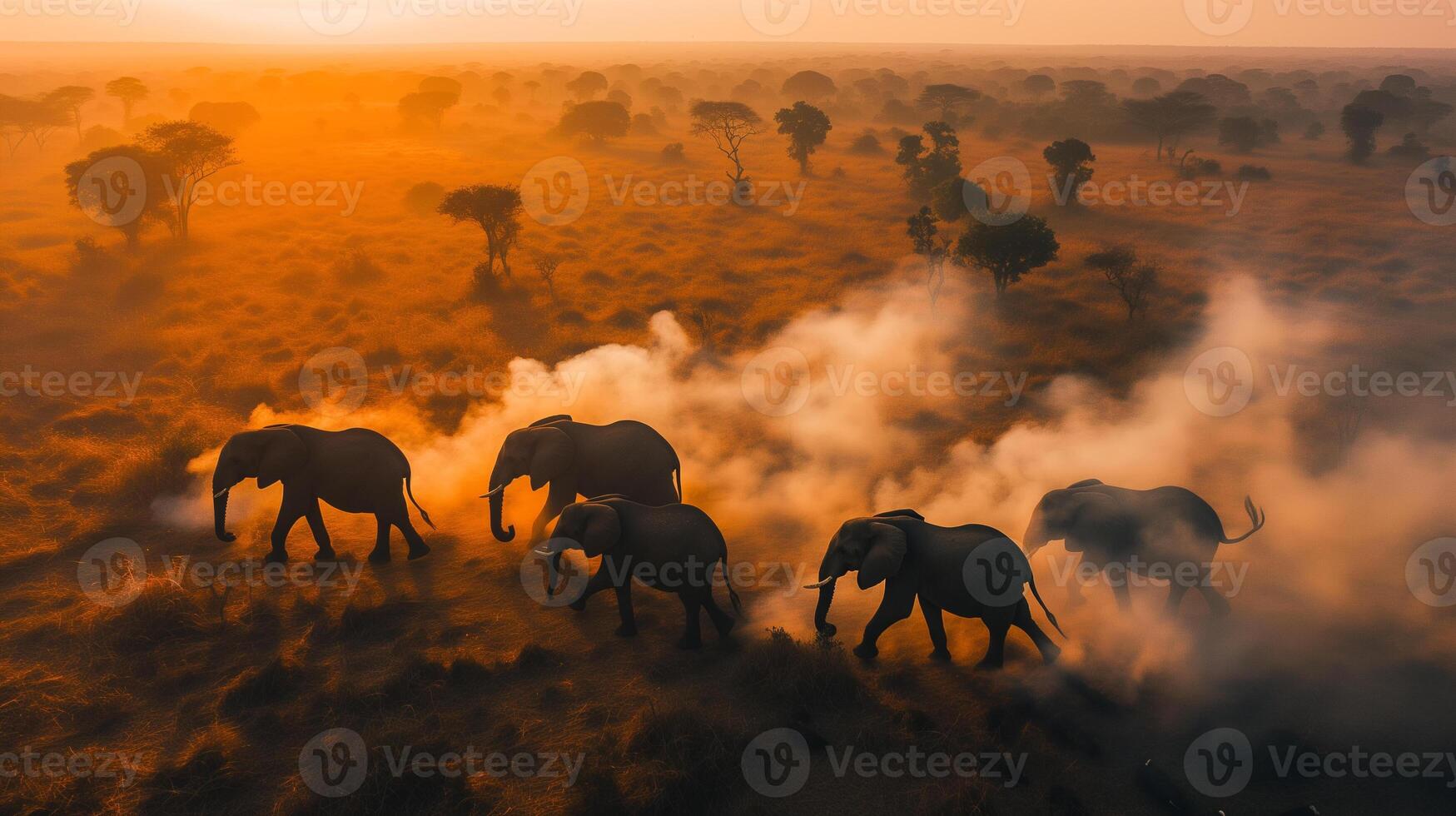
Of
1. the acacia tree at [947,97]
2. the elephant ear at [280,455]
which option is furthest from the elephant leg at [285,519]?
the acacia tree at [947,97]

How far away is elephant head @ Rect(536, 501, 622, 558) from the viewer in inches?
449

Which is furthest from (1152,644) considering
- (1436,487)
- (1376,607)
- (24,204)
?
(24,204)

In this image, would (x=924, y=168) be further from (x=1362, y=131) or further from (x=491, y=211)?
(x=1362, y=131)

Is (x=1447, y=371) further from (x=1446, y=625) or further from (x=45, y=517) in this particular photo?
(x=45, y=517)

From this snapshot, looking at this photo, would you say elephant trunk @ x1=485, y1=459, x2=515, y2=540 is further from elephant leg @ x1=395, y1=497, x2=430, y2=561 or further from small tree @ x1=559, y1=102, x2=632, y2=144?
small tree @ x1=559, y1=102, x2=632, y2=144

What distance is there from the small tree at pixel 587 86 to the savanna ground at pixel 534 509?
200ft

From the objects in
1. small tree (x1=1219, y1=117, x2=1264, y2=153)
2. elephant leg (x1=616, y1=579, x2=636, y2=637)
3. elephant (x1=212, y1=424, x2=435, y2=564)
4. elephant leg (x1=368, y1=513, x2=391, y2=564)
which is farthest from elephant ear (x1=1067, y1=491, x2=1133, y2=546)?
small tree (x1=1219, y1=117, x2=1264, y2=153)

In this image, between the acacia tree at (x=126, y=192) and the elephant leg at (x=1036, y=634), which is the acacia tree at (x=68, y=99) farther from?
the elephant leg at (x=1036, y=634)

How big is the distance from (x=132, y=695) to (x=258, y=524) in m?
5.06

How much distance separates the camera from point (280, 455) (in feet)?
44.2

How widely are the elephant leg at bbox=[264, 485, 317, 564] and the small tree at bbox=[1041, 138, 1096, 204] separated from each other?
1563 inches

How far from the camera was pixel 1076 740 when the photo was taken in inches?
384

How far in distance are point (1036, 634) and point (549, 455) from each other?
808 cm

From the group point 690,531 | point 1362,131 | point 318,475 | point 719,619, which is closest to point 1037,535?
point 719,619
